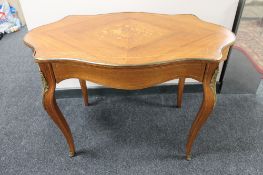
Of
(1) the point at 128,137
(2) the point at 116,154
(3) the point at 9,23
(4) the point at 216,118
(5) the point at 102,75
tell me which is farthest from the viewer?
(3) the point at 9,23

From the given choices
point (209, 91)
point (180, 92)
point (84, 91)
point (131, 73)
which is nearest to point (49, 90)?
point (131, 73)

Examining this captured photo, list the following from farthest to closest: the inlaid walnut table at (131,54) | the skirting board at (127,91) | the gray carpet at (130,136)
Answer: the skirting board at (127,91) → the gray carpet at (130,136) → the inlaid walnut table at (131,54)

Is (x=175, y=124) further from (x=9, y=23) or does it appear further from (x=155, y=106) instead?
(x=9, y=23)

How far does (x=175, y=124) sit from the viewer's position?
1.48 meters

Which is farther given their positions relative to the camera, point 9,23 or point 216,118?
point 9,23

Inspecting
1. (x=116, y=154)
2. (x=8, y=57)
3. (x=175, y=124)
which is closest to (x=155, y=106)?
(x=175, y=124)

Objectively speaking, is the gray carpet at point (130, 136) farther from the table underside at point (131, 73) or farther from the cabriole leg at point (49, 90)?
the table underside at point (131, 73)

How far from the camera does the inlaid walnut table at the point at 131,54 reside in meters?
0.86

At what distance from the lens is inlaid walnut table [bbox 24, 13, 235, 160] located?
0.86 metres

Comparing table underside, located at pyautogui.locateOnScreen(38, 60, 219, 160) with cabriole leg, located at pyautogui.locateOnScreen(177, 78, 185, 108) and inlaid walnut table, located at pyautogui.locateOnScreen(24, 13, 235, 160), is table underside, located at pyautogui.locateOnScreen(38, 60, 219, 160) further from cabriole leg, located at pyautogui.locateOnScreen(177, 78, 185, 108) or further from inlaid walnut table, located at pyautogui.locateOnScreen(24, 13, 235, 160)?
cabriole leg, located at pyautogui.locateOnScreen(177, 78, 185, 108)

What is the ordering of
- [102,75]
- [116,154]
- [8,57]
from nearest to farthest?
[102,75]
[116,154]
[8,57]

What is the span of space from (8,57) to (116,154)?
66.8 inches

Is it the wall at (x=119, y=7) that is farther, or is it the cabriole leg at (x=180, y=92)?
the cabriole leg at (x=180, y=92)

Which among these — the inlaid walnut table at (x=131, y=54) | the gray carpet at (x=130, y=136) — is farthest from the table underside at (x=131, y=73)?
the gray carpet at (x=130, y=136)
